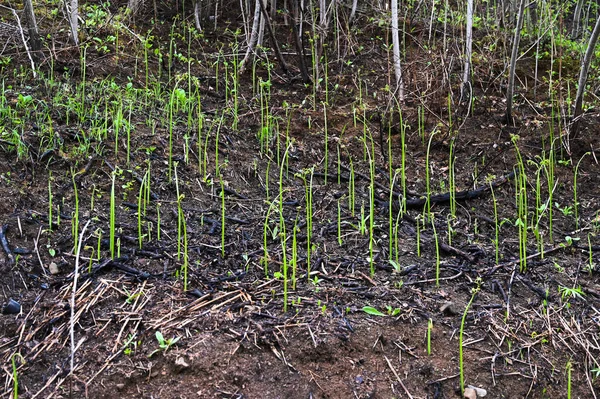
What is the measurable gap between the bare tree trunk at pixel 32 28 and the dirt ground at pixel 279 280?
0.43m

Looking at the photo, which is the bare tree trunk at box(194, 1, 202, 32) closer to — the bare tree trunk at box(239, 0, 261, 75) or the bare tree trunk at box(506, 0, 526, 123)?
the bare tree trunk at box(239, 0, 261, 75)

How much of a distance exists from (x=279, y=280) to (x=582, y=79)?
2868 millimetres

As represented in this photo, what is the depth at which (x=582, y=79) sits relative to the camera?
161 inches

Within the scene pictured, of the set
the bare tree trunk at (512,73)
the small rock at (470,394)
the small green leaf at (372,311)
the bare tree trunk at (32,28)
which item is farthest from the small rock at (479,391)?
the bare tree trunk at (32,28)

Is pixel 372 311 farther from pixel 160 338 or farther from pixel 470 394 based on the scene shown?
pixel 160 338

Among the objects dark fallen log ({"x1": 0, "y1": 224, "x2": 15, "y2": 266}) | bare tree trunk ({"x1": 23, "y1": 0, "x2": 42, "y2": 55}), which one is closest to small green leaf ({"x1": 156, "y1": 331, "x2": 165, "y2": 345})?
dark fallen log ({"x1": 0, "y1": 224, "x2": 15, "y2": 266})

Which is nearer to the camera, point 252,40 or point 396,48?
point 396,48

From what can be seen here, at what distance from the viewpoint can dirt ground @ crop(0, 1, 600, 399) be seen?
2.33 metres

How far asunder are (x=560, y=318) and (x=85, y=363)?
2.23 meters

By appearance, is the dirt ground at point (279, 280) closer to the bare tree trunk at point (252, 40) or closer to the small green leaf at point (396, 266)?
the small green leaf at point (396, 266)

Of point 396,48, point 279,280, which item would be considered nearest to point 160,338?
point 279,280

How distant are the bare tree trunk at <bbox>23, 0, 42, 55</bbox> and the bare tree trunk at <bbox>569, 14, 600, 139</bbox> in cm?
432

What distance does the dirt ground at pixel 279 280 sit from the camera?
233 centimetres

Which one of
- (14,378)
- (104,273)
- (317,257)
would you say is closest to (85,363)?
(14,378)
